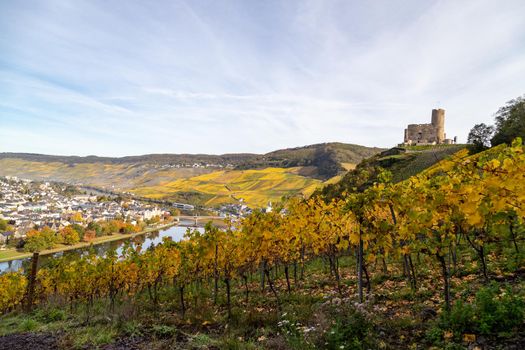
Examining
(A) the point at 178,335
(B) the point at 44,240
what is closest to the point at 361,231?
(A) the point at 178,335

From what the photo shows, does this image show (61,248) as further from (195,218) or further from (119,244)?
(195,218)

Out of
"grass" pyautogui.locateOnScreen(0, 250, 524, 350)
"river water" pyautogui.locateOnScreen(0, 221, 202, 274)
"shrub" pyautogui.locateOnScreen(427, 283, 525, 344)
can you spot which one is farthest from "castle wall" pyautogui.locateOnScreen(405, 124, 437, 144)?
"shrub" pyautogui.locateOnScreen(427, 283, 525, 344)

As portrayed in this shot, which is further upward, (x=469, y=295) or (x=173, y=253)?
(x=469, y=295)

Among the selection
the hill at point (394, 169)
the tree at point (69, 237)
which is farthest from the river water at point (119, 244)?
the hill at point (394, 169)

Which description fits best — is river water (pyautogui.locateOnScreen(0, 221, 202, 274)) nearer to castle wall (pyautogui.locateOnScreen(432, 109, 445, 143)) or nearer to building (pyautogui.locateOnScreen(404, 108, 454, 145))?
building (pyautogui.locateOnScreen(404, 108, 454, 145))

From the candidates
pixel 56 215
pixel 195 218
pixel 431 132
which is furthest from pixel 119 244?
pixel 431 132

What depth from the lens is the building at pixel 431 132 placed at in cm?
8150

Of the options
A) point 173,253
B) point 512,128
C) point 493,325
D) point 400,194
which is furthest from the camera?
point 512,128

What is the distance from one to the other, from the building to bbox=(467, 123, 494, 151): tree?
84.9 feet

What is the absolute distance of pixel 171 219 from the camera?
14788 centimetres

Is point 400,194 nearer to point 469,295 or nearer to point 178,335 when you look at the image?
point 469,295

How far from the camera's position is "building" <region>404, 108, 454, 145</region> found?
81500 mm

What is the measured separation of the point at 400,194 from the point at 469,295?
396cm

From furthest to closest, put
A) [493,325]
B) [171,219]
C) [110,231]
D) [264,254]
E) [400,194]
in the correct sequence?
1. [171,219]
2. [110,231]
3. [264,254]
4. [400,194]
5. [493,325]
